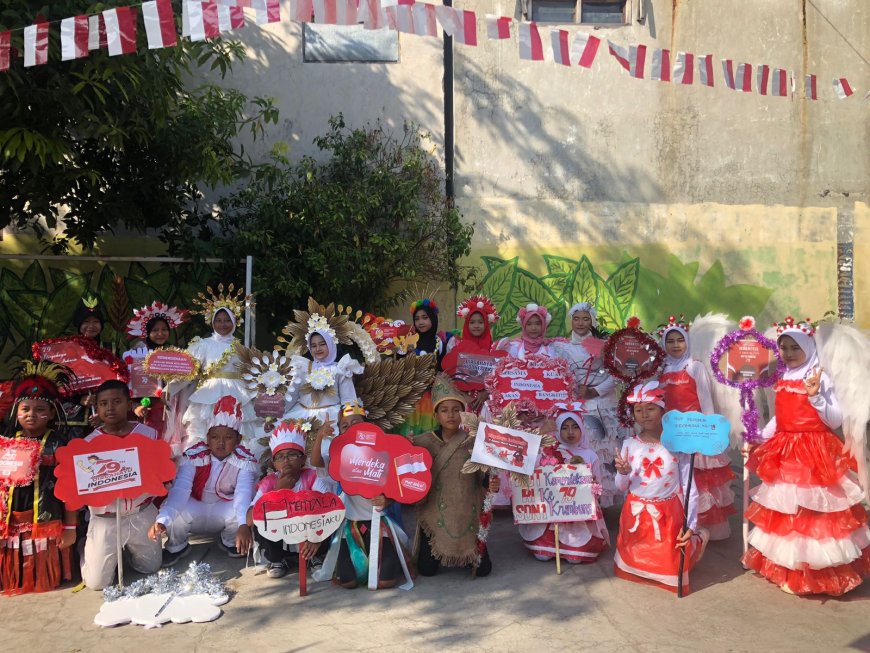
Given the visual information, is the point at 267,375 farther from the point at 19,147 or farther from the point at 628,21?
the point at 628,21

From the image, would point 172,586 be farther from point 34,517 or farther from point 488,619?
point 488,619

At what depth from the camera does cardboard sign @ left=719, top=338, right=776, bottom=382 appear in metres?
5.52

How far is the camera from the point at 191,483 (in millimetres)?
5543

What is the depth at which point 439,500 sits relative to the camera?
16.9ft

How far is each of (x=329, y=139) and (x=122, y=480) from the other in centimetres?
629

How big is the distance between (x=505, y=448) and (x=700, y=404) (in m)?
1.91

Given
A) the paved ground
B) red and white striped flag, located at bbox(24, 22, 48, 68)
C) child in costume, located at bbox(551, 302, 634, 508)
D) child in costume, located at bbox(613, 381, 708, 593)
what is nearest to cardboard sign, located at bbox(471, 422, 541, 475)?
child in costume, located at bbox(613, 381, 708, 593)

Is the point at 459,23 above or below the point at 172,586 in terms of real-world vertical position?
above

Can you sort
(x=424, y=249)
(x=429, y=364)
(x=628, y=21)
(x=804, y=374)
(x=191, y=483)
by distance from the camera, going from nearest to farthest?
1. (x=804, y=374)
2. (x=191, y=483)
3. (x=429, y=364)
4. (x=424, y=249)
5. (x=628, y=21)

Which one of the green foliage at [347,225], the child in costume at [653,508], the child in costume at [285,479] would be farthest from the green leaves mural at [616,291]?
the child in costume at [285,479]

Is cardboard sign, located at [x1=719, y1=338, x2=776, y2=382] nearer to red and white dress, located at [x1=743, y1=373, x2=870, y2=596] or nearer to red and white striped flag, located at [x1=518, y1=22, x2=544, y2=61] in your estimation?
red and white dress, located at [x1=743, y1=373, x2=870, y2=596]

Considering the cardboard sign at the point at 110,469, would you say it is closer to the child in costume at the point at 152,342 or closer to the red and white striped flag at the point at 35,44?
the child in costume at the point at 152,342

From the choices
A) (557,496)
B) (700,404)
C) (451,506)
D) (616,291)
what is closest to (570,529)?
(557,496)

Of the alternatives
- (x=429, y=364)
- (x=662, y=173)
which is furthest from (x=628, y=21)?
(x=429, y=364)
